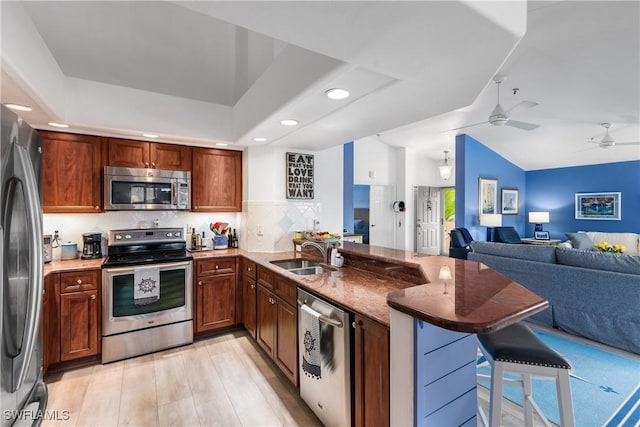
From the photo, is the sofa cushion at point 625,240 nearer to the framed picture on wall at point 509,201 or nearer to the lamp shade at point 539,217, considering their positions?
the lamp shade at point 539,217

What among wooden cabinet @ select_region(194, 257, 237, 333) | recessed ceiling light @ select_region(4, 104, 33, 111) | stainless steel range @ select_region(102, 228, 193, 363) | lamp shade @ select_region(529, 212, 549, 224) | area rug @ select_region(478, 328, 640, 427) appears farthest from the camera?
lamp shade @ select_region(529, 212, 549, 224)

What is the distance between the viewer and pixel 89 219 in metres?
3.15

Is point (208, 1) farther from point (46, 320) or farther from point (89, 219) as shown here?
point (89, 219)

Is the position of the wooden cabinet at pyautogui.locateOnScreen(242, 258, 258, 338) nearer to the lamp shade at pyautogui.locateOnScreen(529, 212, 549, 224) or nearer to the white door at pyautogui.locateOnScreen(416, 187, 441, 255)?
the white door at pyautogui.locateOnScreen(416, 187, 441, 255)

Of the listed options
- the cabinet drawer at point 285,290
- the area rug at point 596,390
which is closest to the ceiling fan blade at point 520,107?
the area rug at point 596,390

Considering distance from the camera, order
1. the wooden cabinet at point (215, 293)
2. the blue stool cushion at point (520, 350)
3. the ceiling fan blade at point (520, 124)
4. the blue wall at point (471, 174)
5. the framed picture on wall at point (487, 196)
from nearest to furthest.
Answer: the blue stool cushion at point (520, 350), the wooden cabinet at point (215, 293), the ceiling fan blade at point (520, 124), the blue wall at point (471, 174), the framed picture on wall at point (487, 196)

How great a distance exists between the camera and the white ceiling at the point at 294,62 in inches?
46.0

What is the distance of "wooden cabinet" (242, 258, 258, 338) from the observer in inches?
118

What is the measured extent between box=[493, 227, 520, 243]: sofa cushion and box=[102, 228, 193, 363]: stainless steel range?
6500 millimetres

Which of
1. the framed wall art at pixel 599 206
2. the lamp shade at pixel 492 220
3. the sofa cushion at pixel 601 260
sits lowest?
the sofa cushion at pixel 601 260

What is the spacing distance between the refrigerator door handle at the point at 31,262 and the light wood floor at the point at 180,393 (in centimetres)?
77

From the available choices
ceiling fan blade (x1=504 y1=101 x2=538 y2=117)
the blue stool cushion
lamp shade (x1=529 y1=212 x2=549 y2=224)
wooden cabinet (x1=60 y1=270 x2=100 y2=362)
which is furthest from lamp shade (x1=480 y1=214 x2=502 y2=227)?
wooden cabinet (x1=60 y1=270 x2=100 y2=362)

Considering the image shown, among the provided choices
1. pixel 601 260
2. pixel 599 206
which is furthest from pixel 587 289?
pixel 599 206

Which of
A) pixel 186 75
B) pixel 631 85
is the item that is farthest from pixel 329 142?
pixel 631 85
